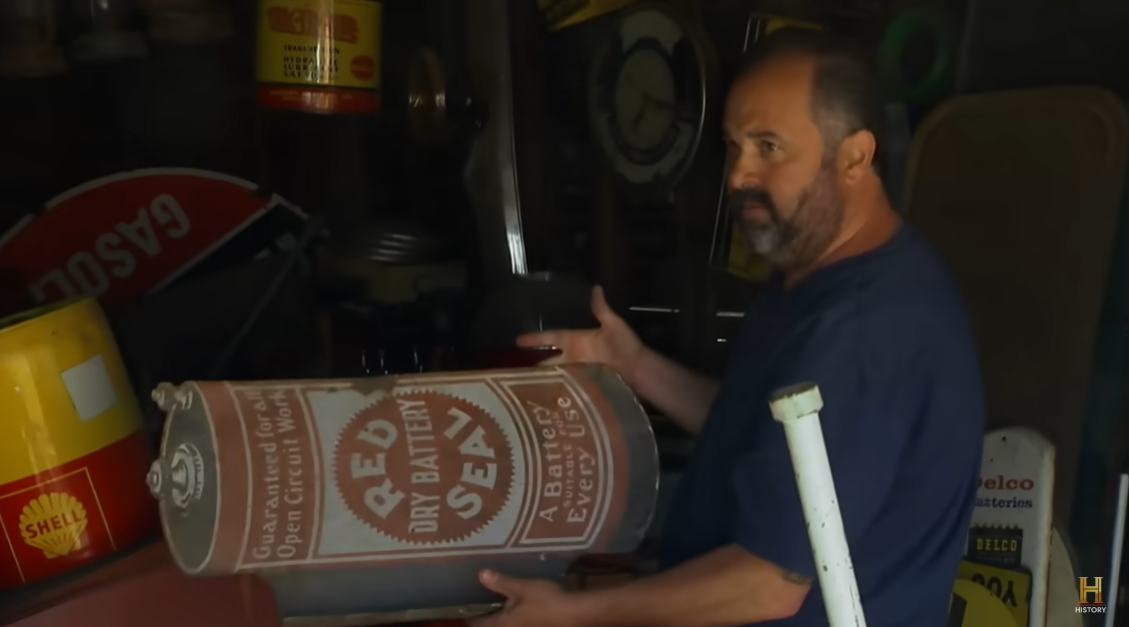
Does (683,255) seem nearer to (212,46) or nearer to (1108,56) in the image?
(1108,56)

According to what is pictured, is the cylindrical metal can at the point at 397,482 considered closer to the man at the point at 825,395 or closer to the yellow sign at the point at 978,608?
the man at the point at 825,395

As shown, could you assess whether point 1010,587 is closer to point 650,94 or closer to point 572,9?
point 650,94

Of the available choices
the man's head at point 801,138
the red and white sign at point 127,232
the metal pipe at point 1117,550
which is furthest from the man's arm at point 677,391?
the red and white sign at point 127,232

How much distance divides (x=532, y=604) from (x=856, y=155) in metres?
0.44

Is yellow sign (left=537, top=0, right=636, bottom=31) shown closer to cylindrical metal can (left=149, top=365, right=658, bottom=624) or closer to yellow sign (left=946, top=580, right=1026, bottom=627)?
cylindrical metal can (left=149, top=365, right=658, bottom=624)

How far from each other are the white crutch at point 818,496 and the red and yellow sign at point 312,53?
724mm

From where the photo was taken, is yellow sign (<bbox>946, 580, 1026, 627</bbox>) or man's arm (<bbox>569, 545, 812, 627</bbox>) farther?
yellow sign (<bbox>946, 580, 1026, 627</bbox>)

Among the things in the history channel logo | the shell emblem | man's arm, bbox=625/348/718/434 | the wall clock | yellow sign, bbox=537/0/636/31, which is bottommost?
the history channel logo

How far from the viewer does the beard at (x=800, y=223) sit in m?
0.83

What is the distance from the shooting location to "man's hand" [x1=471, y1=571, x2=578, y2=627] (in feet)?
2.66

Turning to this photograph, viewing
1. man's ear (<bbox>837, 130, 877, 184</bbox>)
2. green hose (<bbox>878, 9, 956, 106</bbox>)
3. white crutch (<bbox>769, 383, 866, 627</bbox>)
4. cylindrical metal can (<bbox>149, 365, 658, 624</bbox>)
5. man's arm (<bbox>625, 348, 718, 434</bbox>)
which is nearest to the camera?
white crutch (<bbox>769, 383, 866, 627</bbox>)

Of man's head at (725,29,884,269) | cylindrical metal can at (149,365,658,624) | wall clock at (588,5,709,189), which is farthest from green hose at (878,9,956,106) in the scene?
cylindrical metal can at (149,365,658,624)

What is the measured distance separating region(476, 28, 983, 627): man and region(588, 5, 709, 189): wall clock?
400 millimetres

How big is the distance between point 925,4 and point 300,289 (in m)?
0.87
